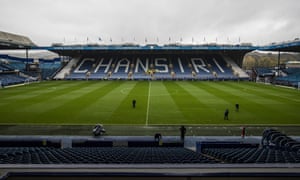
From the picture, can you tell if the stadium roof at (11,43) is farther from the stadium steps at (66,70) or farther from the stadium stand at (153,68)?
the stadium stand at (153,68)

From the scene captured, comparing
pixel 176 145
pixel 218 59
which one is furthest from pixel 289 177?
pixel 218 59

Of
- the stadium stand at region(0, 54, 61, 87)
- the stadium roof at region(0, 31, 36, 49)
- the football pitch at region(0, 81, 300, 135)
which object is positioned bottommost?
the football pitch at region(0, 81, 300, 135)

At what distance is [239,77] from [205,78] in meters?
8.96

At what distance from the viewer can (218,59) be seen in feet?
248

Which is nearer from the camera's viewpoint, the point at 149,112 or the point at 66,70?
the point at 149,112

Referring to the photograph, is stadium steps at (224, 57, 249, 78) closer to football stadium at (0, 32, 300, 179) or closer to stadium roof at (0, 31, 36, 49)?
football stadium at (0, 32, 300, 179)

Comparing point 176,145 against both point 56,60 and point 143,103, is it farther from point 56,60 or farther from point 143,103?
point 56,60

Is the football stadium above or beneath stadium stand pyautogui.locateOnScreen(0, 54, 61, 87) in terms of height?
beneath

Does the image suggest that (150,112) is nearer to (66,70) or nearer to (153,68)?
(153,68)

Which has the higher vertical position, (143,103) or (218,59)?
(218,59)

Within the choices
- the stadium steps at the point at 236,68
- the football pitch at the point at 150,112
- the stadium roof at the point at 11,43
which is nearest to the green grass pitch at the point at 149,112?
the football pitch at the point at 150,112

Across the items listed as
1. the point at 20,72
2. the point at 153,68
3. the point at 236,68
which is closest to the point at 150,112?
the point at 153,68

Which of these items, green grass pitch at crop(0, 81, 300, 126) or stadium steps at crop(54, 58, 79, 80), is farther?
stadium steps at crop(54, 58, 79, 80)

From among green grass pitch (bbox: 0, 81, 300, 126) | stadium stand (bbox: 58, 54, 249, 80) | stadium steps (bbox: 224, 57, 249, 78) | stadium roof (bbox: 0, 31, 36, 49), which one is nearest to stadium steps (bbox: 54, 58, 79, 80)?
stadium stand (bbox: 58, 54, 249, 80)
